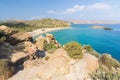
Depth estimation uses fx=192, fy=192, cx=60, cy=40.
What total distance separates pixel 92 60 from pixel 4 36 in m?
18.0

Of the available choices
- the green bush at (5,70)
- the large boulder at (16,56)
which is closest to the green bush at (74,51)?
the large boulder at (16,56)

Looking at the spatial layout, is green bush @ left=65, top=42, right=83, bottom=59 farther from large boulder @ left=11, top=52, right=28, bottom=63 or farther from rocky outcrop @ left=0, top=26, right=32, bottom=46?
rocky outcrop @ left=0, top=26, right=32, bottom=46

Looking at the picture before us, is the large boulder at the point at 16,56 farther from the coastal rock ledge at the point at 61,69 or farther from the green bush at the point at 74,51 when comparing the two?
the green bush at the point at 74,51

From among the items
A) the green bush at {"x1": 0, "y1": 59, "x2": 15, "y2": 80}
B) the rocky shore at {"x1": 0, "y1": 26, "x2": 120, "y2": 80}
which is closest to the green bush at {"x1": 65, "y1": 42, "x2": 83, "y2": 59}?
the rocky shore at {"x1": 0, "y1": 26, "x2": 120, "y2": 80}

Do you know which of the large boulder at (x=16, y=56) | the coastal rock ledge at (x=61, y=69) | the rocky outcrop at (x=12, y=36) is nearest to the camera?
the coastal rock ledge at (x=61, y=69)

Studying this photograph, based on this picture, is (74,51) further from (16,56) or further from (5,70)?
(5,70)

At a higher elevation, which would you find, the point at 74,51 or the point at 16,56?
the point at 74,51

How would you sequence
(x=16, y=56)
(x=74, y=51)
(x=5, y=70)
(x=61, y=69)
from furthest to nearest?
1. (x=16, y=56)
2. (x=74, y=51)
3. (x=61, y=69)
4. (x=5, y=70)

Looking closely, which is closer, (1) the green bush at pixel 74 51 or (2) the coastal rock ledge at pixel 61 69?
(2) the coastal rock ledge at pixel 61 69

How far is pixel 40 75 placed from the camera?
77.6 ft

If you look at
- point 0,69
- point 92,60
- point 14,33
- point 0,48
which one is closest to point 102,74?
point 92,60

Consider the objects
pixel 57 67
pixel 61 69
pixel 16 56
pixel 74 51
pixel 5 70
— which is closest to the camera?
pixel 5 70

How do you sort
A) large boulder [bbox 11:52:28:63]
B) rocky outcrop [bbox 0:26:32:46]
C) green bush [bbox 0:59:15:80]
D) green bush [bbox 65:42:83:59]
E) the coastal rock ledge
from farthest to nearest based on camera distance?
rocky outcrop [bbox 0:26:32:46], large boulder [bbox 11:52:28:63], green bush [bbox 65:42:83:59], the coastal rock ledge, green bush [bbox 0:59:15:80]

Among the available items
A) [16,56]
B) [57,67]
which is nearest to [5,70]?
[16,56]
